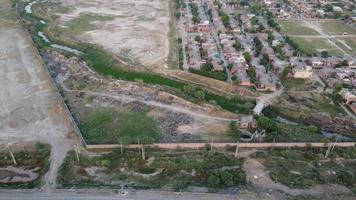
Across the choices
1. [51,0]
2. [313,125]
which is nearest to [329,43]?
[313,125]

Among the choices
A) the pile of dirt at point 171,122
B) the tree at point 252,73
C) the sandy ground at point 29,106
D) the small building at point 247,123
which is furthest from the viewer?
the tree at point 252,73

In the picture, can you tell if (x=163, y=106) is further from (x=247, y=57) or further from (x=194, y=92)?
(x=247, y=57)

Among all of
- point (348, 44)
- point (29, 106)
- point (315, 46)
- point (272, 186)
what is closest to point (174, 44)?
point (315, 46)

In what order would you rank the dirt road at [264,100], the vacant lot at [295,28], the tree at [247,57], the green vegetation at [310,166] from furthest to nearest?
the vacant lot at [295,28] → the tree at [247,57] → the dirt road at [264,100] → the green vegetation at [310,166]

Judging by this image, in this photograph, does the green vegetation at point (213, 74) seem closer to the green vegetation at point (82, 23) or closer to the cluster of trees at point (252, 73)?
the cluster of trees at point (252, 73)

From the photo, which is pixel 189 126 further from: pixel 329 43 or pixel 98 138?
pixel 329 43

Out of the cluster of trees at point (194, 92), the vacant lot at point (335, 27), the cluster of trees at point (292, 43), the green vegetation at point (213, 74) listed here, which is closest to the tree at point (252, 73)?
the green vegetation at point (213, 74)

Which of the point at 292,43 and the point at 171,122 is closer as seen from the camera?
the point at 171,122
